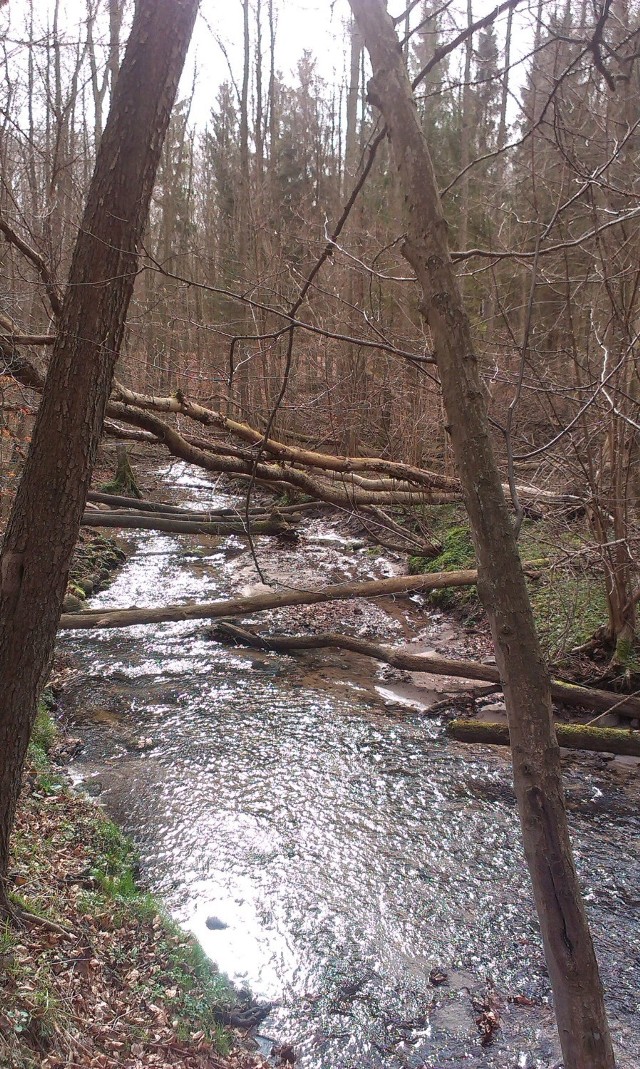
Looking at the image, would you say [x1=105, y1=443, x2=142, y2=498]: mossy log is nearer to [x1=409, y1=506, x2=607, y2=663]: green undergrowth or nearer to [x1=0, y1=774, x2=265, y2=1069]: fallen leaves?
[x1=409, y1=506, x2=607, y2=663]: green undergrowth

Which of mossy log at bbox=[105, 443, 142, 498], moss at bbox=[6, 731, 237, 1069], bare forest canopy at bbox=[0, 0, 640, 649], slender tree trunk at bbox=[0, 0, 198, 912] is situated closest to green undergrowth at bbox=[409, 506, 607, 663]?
bare forest canopy at bbox=[0, 0, 640, 649]

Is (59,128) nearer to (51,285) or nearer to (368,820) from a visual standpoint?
(51,285)

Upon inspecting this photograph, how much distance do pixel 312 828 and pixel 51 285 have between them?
448 centimetres

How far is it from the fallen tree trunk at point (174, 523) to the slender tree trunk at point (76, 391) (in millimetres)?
8198

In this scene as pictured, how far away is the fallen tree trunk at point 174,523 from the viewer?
12.0 m

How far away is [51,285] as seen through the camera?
4605 mm

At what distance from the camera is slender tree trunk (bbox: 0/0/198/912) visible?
3.32 metres

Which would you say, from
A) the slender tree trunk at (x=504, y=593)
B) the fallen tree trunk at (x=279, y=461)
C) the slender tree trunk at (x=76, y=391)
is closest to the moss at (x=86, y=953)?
the slender tree trunk at (x=76, y=391)

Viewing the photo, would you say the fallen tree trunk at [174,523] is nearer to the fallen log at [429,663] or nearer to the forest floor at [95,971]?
the fallen log at [429,663]

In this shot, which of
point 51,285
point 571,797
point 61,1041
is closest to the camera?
point 61,1041

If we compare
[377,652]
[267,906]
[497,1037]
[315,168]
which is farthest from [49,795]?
[315,168]

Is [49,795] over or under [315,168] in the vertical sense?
under

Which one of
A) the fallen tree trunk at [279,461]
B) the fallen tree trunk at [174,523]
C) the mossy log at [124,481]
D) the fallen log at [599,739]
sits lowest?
the fallen log at [599,739]

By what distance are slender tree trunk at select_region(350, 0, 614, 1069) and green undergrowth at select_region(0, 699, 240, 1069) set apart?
2209mm
